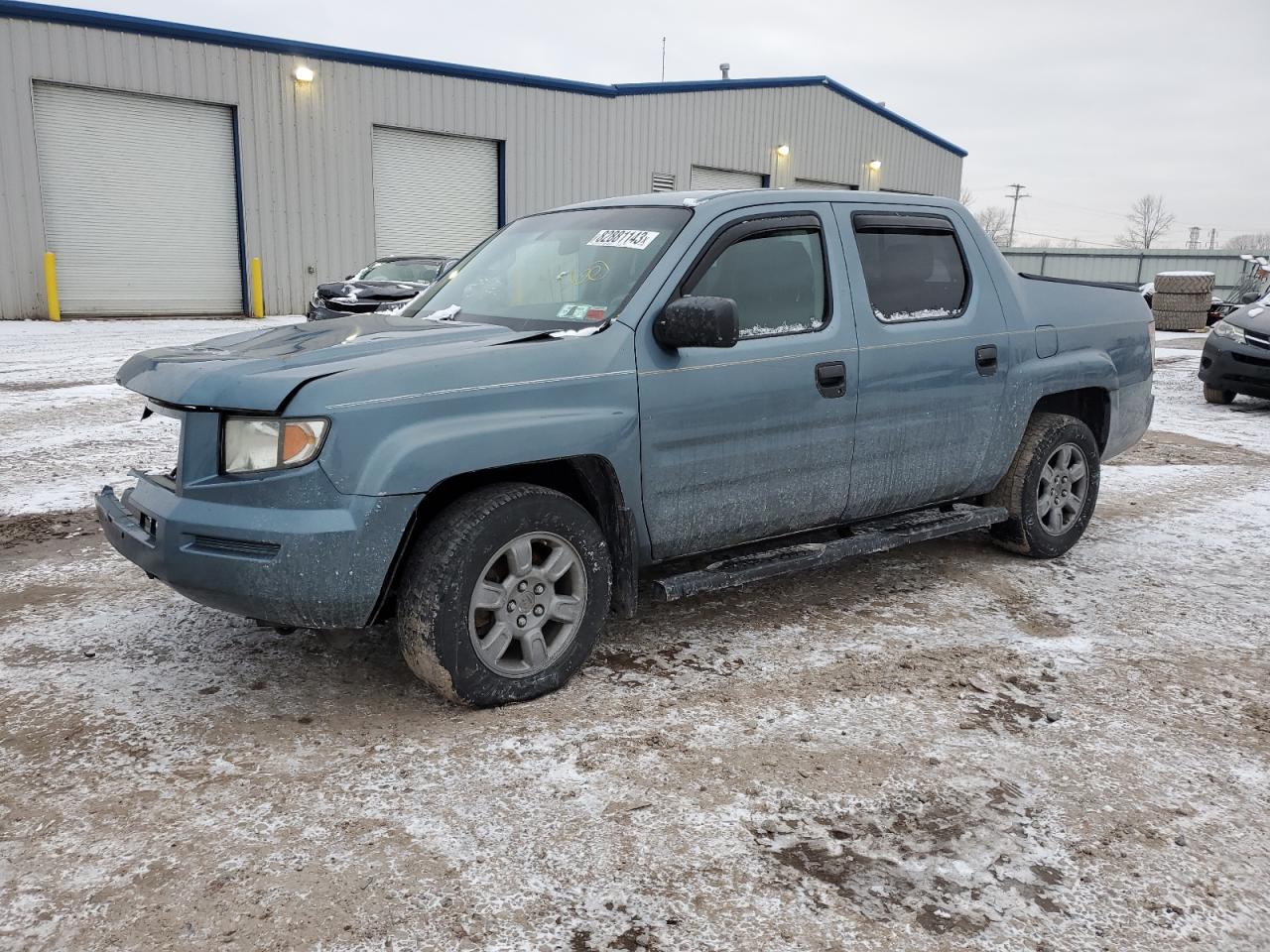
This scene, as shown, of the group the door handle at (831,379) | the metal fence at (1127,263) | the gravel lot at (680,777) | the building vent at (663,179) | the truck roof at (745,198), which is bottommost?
the gravel lot at (680,777)

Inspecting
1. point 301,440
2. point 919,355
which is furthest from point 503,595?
point 919,355

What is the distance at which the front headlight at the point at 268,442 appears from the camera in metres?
3.01

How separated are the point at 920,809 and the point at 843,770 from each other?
0.28 meters

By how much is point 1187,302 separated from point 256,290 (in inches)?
802

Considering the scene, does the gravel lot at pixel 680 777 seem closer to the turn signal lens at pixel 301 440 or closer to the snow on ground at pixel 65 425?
the turn signal lens at pixel 301 440

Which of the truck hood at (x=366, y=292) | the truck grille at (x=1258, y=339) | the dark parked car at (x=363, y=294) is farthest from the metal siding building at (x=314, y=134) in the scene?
the truck grille at (x=1258, y=339)

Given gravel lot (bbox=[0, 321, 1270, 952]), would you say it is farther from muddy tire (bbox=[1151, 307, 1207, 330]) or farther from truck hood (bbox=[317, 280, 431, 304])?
muddy tire (bbox=[1151, 307, 1207, 330])

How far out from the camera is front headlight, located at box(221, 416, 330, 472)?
3.01 m

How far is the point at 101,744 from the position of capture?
3.11 meters

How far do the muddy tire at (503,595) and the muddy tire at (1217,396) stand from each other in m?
10.3

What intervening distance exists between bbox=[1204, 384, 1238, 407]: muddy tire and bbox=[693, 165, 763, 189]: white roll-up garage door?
17.8 meters

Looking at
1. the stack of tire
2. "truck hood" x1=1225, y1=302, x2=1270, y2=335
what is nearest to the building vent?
the stack of tire

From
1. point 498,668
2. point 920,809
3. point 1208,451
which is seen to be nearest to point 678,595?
point 498,668

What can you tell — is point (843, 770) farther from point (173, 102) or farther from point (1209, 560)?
point (173, 102)
